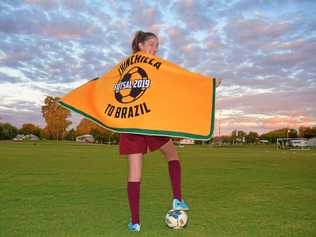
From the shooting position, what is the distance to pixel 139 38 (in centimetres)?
432

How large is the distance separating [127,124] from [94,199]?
2270mm

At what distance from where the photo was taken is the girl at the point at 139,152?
402 centimetres

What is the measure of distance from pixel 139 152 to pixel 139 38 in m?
1.23

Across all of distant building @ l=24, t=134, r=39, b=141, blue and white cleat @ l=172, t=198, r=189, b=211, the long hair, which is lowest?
blue and white cleat @ l=172, t=198, r=189, b=211

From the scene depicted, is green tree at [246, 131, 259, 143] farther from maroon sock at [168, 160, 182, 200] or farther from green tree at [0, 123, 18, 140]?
maroon sock at [168, 160, 182, 200]

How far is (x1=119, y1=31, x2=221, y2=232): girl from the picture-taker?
13.2 feet

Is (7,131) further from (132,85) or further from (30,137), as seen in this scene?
(132,85)

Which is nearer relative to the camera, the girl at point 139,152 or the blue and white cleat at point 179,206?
the girl at point 139,152

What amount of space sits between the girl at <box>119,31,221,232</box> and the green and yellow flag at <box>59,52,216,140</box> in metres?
0.11

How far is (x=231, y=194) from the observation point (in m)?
6.68

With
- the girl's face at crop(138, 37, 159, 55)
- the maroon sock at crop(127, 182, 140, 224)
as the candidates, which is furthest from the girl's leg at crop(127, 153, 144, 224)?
the girl's face at crop(138, 37, 159, 55)

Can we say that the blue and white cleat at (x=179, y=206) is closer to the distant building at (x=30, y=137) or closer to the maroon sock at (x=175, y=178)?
the maroon sock at (x=175, y=178)

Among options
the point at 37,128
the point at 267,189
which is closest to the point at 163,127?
the point at 267,189

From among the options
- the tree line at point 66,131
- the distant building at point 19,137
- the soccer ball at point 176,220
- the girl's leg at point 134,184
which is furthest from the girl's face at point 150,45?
the distant building at point 19,137
